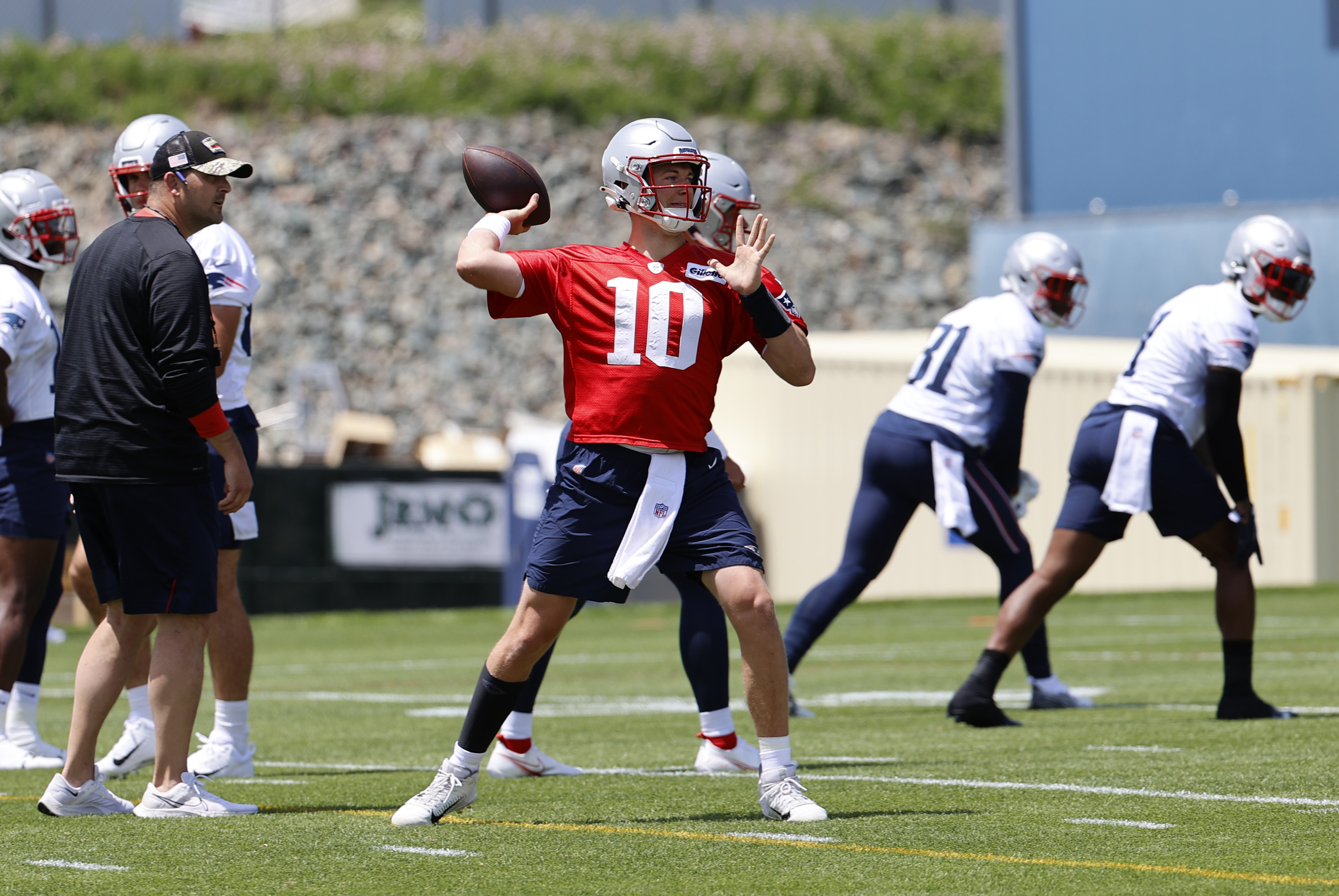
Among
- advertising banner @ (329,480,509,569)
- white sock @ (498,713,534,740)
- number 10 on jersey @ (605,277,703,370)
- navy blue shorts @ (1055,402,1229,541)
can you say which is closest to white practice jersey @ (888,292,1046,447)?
navy blue shorts @ (1055,402,1229,541)

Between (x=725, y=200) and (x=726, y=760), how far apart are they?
7.22ft

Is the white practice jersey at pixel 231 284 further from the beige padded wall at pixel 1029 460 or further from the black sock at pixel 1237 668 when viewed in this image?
the beige padded wall at pixel 1029 460

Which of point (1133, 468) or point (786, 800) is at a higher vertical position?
point (1133, 468)

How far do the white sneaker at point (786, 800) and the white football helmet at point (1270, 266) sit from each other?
3.61 meters

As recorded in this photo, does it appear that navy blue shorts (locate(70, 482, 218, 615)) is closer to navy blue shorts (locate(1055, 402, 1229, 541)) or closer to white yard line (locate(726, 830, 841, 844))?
white yard line (locate(726, 830, 841, 844))

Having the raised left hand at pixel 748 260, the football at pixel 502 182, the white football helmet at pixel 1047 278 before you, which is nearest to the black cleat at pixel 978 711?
the white football helmet at pixel 1047 278

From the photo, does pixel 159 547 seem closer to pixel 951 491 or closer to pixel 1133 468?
pixel 951 491

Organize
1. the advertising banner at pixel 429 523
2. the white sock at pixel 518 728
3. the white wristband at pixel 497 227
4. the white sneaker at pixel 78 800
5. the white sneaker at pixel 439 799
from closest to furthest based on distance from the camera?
the white wristband at pixel 497 227
the white sneaker at pixel 439 799
the white sneaker at pixel 78 800
the white sock at pixel 518 728
the advertising banner at pixel 429 523

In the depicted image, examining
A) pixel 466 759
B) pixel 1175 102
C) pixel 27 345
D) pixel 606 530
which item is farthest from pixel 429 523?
pixel 606 530

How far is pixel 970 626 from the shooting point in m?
16.4

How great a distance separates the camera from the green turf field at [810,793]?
204 inches

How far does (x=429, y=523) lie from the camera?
67.9ft

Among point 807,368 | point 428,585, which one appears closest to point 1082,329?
point 428,585

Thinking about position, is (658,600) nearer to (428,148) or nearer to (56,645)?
(56,645)
